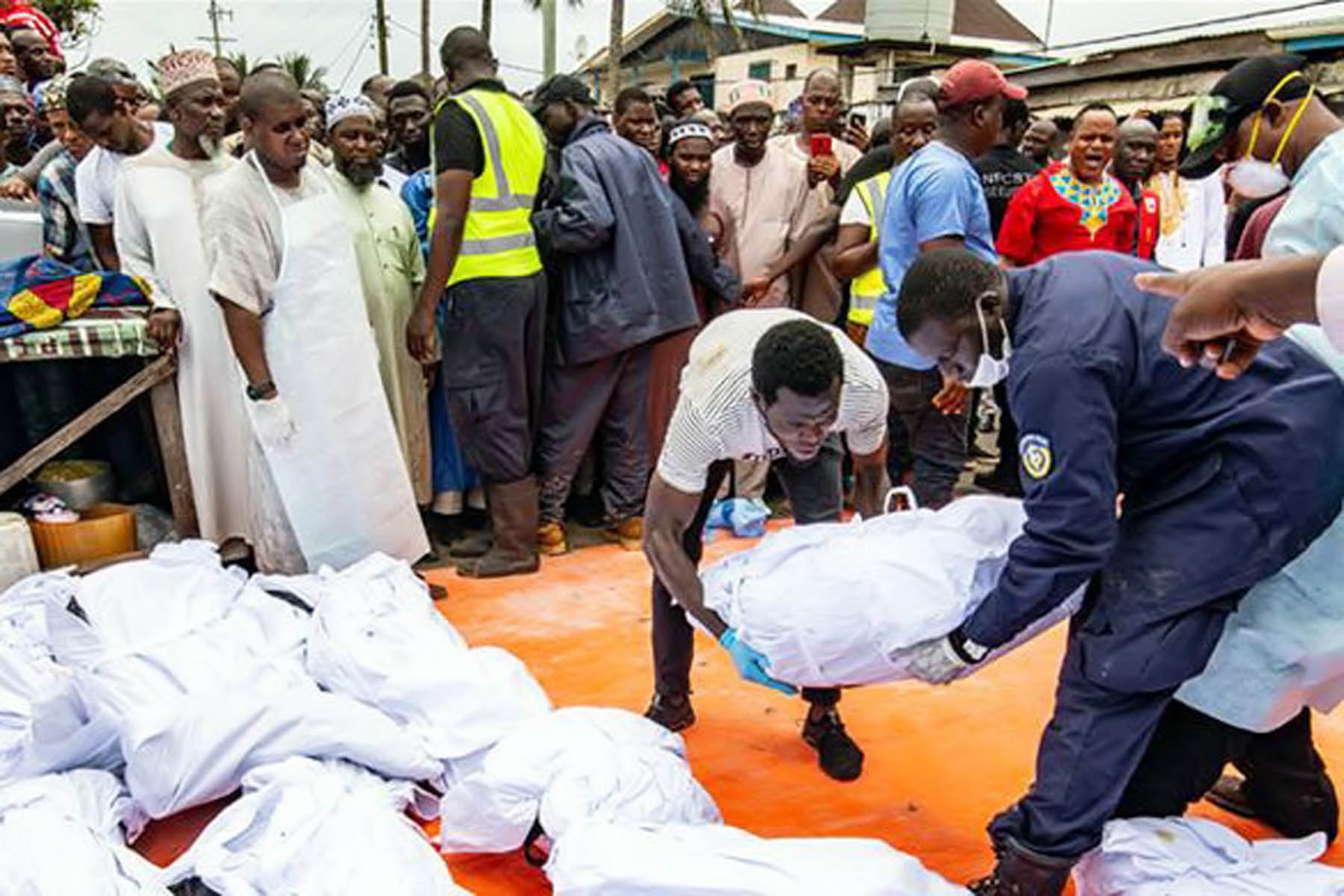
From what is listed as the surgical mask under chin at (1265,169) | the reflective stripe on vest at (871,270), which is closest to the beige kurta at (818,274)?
the reflective stripe on vest at (871,270)

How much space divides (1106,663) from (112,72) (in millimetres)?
3759

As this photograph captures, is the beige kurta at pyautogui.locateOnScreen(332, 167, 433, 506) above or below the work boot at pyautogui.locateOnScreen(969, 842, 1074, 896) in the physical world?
above

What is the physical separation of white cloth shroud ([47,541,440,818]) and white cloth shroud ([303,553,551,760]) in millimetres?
65

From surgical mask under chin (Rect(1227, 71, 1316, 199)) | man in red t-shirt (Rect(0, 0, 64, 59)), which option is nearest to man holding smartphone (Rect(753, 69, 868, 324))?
surgical mask under chin (Rect(1227, 71, 1316, 199))

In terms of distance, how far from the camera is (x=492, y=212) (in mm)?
3492

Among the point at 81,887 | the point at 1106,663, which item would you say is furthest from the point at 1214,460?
the point at 81,887

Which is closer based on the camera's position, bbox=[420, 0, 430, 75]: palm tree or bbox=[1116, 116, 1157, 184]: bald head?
bbox=[1116, 116, 1157, 184]: bald head

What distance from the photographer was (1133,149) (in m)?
4.50

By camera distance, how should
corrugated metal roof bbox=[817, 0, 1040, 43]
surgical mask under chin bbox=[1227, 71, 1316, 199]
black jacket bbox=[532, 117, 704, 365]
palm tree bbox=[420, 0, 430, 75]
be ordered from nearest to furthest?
surgical mask under chin bbox=[1227, 71, 1316, 199] < black jacket bbox=[532, 117, 704, 365] < palm tree bbox=[420, 0, 430, 75] < corrugated metal roof bbox=[817, 0, 1040, 43]

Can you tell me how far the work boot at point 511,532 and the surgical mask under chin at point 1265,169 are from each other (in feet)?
8.06

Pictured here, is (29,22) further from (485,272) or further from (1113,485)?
(1113,485)

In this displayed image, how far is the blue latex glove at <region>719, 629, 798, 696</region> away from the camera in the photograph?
2072mm

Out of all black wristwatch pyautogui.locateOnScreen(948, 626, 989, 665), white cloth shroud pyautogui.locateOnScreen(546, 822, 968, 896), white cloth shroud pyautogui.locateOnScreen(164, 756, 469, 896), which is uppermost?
black wristwatch pyautogui.locateOnScreen(948, 626, 989, 665)

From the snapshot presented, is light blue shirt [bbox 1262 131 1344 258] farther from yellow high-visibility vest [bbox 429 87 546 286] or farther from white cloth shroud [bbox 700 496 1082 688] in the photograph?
yellow high-visibility vest [bbox 429 87 546 286]
